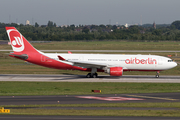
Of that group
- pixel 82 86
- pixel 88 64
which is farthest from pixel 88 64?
pixel 82 86

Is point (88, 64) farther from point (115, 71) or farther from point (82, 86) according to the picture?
point (82, 86)

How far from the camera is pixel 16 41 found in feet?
141

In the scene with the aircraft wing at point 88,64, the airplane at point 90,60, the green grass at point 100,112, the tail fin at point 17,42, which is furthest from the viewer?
the tail fin at point 17,42

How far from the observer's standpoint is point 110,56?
42.9 meters

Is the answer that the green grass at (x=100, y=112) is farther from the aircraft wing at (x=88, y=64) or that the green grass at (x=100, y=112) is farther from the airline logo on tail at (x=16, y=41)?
the airline logo on tail at (x=16, y=41)

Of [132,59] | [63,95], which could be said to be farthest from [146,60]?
[63,95]

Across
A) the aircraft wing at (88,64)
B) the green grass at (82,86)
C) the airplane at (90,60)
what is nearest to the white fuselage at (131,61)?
the airplane at (90,60)

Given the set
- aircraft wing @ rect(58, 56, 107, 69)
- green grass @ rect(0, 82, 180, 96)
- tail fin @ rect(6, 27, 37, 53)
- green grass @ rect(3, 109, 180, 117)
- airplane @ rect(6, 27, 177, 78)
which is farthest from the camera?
tail fin @ rect(6, 27, 37, 53)

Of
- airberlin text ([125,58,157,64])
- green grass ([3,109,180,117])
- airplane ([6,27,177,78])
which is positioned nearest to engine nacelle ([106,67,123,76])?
airplane ([6,27,177,78])

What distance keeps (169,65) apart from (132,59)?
616 centimetres

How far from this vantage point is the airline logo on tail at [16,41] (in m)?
42.8

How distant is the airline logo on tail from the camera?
1686 inches

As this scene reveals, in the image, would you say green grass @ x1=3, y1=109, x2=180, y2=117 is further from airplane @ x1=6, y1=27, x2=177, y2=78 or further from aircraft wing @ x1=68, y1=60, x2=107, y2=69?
airplane @ x1=6, y1=27, x2=177, y2=78

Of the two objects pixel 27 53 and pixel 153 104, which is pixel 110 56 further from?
pixel 153 104
